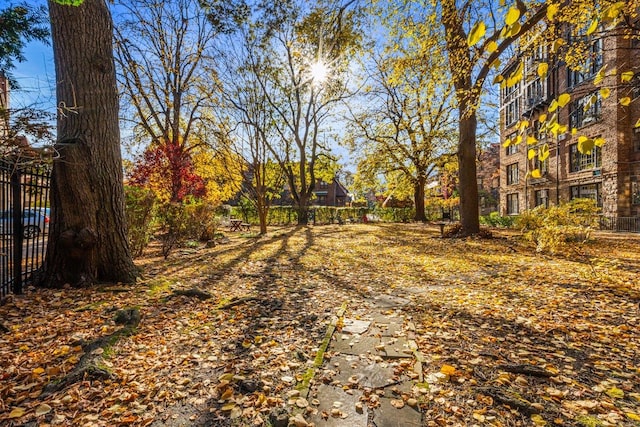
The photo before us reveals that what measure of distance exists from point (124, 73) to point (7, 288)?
12.1 m

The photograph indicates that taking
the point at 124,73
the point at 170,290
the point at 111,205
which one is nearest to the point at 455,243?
the point at 170,290

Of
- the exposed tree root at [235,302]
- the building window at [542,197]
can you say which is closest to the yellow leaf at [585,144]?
the exposed tree root at [235,302]

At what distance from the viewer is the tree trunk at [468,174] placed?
11.5m

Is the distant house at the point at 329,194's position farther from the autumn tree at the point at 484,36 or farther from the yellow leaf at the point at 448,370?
the yellow leaf at the point at 448,370

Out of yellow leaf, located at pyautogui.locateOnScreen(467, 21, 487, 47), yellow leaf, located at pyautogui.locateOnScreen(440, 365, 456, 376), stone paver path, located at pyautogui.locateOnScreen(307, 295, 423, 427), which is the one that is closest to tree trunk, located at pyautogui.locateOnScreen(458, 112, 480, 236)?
stone paver path, located at pyautogui.locateOnScreen(307, 295, 423, 427)

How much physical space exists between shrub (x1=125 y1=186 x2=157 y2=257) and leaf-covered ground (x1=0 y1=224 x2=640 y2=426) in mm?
2876

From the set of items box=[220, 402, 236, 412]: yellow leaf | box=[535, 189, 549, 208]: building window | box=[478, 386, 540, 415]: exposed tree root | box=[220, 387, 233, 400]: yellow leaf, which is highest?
box=[535, 189, 549, 208]: building window

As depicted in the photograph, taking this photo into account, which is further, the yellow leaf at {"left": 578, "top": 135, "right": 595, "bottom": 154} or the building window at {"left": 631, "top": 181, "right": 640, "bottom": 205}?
the building window at {"left": 631, "top": 181, "right": 640, "bottom": 205}

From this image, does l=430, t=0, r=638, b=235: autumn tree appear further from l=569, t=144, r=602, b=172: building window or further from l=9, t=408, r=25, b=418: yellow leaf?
l=569, t=144, r=602, b=172: building window

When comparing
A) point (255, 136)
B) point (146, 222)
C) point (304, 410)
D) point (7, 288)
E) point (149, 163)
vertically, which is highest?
point (255, 136)

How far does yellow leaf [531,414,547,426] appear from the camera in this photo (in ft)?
6.75

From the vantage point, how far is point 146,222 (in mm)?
8164

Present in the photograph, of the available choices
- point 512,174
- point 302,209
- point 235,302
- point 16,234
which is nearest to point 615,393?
point 235,302

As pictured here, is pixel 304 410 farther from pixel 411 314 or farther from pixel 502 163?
pixel 502 163
